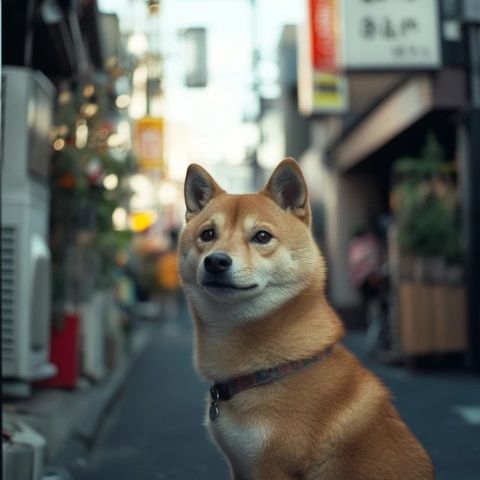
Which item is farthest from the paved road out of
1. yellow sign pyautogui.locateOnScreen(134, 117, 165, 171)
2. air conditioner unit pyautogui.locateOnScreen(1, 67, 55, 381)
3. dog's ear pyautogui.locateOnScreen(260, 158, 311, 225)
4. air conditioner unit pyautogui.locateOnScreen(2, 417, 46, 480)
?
yellow sign pyautogui.locateOnScreen(134, 117, 165, 171)

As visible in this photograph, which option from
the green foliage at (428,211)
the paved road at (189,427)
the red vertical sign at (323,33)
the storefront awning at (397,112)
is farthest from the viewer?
the red vertical sign at (323,33)

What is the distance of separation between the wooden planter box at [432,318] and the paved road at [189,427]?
0.39 metres

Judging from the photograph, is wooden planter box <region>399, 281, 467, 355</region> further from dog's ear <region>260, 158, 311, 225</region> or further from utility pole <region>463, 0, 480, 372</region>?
dog's ear <region>260, 158, 311, 225</region>

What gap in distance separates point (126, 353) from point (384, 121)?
19.5 feet

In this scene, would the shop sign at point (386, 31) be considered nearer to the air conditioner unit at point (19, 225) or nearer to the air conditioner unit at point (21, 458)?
the air conditioner unit at point (19, 225)

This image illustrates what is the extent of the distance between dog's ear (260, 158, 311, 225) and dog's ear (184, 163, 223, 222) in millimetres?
265

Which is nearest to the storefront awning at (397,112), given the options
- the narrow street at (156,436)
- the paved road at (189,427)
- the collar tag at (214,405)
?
the paved road at (189,427)

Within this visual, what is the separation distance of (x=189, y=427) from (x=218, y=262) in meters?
3.97

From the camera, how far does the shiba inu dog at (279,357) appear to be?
8.86 ft

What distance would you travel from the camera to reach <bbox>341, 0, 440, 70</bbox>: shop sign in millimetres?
9258

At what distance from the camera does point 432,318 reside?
31.3 ft

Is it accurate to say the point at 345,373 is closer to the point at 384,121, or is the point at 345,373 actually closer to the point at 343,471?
the point at 343,471

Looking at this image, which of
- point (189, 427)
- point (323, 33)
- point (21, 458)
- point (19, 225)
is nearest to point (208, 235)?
point (21, 458)

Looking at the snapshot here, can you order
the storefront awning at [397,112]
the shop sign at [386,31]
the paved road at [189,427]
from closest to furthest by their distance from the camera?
the paved road at [189,427], the shop sign at [386,31], the storefront awning at [397,112]
